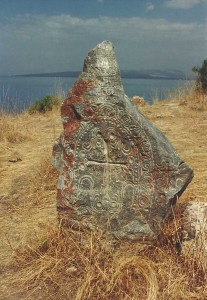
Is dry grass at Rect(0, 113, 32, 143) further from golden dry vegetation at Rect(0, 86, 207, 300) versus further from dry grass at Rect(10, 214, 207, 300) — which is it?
dry grass at Rect(10, 214, 207, 300)

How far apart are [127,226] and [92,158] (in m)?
0.68

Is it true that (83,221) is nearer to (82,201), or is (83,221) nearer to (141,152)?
(82,201)

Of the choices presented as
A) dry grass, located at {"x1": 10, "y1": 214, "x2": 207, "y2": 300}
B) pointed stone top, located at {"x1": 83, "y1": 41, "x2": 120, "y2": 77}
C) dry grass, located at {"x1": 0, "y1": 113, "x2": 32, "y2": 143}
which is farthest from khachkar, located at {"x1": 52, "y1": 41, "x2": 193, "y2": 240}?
dry grass, located at {"x1": 0, "y1": 113, "x2": 32, "y2": 143}

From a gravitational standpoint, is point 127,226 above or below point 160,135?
below

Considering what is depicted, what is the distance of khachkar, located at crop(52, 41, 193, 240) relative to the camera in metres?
4.18

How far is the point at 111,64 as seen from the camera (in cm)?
423

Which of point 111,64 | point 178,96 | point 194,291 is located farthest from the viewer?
point 178,96

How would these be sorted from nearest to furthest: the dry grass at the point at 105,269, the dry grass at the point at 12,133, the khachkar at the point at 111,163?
the dry grass at the point at 105,269
the khachkar at the point at 111,163
the dry grass at the point at 12,133

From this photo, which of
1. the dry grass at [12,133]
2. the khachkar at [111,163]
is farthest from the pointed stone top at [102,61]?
the dry grass at [12,133]

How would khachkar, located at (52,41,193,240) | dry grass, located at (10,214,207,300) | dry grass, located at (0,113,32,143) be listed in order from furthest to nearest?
1. dry grass, located at (0,113,32,143)
2. khachkar, located at (52,41,193,240)
3. dry grass, located at (10,214,207,300)

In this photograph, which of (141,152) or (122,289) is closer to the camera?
(122,289)

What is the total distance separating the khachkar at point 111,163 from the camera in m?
4.18

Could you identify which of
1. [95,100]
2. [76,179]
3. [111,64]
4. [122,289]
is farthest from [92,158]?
[122,289]

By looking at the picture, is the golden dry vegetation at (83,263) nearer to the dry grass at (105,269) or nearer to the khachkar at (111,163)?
the dry grass at (105,269)
